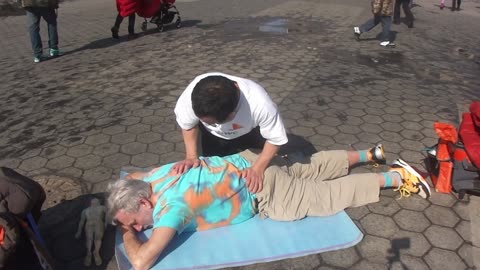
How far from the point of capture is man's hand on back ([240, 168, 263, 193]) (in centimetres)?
259

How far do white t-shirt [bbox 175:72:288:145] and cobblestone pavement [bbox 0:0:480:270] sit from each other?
0.85m

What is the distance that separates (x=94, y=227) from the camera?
8.37 feet

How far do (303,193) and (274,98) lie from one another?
2289 millimetres

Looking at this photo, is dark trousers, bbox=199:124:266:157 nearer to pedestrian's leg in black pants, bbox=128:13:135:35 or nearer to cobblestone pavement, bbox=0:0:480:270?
cobblestone pavement, bbox=0:0:480:270

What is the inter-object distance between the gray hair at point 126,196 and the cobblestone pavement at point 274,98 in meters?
0.36

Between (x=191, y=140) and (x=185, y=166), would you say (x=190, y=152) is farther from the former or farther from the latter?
(x=185, y=166)

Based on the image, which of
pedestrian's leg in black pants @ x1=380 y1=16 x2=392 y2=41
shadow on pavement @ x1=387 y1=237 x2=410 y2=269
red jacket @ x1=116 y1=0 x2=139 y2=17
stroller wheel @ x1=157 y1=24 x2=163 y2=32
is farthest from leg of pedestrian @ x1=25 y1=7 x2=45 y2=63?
shadow on pavement @ x1=387 y1=237 x2=410 y2=269

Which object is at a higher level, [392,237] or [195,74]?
[195,74]

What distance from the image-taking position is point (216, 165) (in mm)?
2646

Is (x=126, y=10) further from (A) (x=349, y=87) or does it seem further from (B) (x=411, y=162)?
(B) (x=411, y=162)

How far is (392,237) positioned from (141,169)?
6.87ft

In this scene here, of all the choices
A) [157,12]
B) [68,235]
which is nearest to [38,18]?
[157,12]

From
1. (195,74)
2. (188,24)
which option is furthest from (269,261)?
(188,24)

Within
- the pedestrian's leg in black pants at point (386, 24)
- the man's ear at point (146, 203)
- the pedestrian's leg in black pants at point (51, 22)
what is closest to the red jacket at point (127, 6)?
the pedestrian's leg in black pants at point (51, 22)
